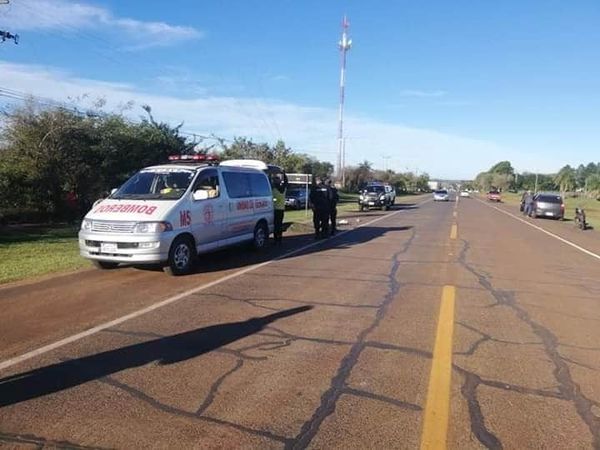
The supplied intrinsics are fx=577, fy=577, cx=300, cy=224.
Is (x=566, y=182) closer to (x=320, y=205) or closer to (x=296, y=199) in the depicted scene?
(x=296, y=199)

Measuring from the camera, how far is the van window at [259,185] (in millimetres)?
13602

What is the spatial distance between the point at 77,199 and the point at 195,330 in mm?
19756

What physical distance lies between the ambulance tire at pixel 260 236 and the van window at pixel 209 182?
2.18 metres

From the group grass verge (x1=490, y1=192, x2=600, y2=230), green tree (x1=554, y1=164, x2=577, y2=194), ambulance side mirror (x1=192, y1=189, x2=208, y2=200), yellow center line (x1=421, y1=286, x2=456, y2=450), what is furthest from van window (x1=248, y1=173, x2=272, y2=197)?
green tree (x1=554, y1=164, x2=577, y2=194)

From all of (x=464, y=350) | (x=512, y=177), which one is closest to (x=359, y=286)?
(x=464, y=350)

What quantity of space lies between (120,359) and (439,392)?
2.85 metres

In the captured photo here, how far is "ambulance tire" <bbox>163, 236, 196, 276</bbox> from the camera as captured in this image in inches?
387

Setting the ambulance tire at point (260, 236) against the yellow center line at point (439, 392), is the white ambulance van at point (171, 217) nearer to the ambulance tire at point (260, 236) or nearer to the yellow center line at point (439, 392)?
Answer: the ambulance tire at point (260, 236)

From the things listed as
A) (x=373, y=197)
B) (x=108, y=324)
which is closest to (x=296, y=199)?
(x=373, y=197)

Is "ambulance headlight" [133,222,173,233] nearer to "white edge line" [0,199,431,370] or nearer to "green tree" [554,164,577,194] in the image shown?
"white edge line" [0,199,431,370]

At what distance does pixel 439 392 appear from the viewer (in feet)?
15.3

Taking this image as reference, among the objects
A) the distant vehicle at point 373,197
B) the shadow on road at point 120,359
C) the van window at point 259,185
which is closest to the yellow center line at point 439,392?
the shadow on road at point 120,359

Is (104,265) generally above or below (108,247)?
below

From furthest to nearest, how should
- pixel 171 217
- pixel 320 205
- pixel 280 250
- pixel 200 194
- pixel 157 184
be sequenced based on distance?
1. pixel 320 205
2. pixel 280 250
3. pixel 157 184
4. pixel 200 194
5. pixel 171 217
